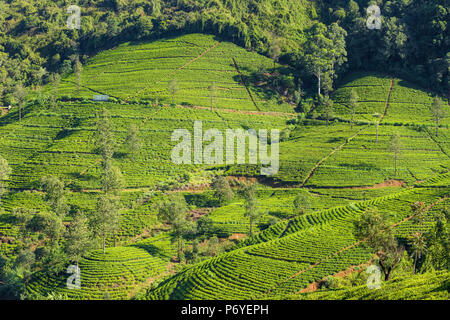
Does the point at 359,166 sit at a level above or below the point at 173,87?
below

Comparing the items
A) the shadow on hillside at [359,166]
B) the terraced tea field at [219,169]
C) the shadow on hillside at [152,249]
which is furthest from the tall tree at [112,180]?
the shadow on hillside at [359,166]

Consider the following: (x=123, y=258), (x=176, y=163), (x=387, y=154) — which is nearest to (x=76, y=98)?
(x=176, y=163)

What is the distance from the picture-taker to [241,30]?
A: 14000 centimetres

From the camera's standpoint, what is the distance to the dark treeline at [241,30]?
420ft

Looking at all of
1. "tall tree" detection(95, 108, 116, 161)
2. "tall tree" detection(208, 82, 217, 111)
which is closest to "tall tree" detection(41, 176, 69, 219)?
"tall tree" detection(95, 108, 116, 161)

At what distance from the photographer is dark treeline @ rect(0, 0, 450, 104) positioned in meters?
128

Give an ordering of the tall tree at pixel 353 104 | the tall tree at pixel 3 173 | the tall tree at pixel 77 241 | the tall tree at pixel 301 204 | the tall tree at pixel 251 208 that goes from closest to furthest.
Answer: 1. the tall tree at pixel 77 241
2. the tall tree at pixel 251 208
3. the tall tree at pixel 301 204
4. the tall tree at pixel 3 173
5. the tall tree at pixel 353 104

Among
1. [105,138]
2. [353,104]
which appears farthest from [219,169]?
[353,104]

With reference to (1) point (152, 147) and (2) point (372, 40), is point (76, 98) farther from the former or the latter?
(2) point (372, 40)

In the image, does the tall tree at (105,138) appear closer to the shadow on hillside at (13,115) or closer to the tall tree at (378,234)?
the shadow on hillside at (13,115)

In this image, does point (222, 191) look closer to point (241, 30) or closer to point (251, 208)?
point (251, 208)

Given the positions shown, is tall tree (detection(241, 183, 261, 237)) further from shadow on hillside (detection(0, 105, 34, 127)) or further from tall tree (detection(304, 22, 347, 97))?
shadow on hillside (detection(0, 105, 34, 127))

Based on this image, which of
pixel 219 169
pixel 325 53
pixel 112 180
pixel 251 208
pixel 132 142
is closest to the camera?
pixel 251 208

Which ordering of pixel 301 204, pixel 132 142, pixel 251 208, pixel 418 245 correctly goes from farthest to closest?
pixel 132 142
pixel 301 204
pixel 251 208
pixel 418 245
